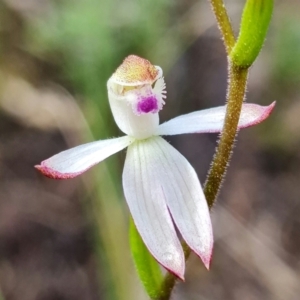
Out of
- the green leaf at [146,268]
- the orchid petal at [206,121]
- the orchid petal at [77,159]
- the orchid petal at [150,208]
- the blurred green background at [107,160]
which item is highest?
the orchid petal at [206,121]

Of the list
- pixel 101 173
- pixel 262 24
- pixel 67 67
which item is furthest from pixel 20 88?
pixel 262 24

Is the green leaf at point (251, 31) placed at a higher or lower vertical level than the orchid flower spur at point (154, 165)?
higher

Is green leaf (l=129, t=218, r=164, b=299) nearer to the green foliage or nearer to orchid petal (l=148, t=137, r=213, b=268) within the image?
orchid petal (l=148, t=137, r=213, b=268)

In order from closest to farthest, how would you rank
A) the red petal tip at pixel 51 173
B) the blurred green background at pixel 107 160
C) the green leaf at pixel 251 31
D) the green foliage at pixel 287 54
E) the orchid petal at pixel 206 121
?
the green leaf at pixel 251 31, the red petal tip at pixel 51 173, the orchid petal at pixel 206 121, the blurred green background at pixel 107 160, the green foliage at pixel 287 54

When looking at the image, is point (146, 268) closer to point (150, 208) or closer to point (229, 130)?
point (150, 208)

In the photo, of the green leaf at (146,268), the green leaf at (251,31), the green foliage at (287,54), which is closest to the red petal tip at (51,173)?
the green leaf at (146,268)

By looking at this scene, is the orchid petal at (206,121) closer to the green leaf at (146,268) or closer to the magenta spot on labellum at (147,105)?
the magenta spot on labellum at (147,105)
